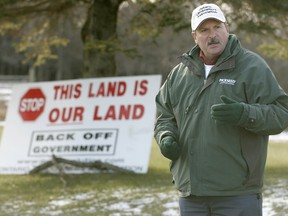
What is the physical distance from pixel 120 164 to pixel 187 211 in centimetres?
717

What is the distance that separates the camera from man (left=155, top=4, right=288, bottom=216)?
337 cm

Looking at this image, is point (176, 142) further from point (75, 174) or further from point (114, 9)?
point (114, 9)

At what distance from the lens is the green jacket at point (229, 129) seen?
133 inches

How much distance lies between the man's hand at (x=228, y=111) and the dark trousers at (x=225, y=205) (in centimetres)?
44

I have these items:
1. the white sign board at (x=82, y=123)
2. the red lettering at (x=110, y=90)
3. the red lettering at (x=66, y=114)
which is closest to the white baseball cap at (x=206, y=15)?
the white sign board at (x=82, y=123)

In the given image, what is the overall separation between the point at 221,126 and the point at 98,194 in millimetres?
5862

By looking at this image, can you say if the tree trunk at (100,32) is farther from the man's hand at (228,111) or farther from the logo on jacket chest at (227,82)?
the man's hand at (228,111)

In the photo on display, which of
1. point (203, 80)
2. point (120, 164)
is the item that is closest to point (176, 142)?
point (203, 80)

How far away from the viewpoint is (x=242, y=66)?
3.45 metres

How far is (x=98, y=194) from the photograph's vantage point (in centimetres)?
905

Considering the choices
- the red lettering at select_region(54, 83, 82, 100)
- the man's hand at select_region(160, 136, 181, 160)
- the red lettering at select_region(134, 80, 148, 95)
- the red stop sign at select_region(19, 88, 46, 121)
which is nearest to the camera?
the man's hand at select_region(160, 136, 181, 160)

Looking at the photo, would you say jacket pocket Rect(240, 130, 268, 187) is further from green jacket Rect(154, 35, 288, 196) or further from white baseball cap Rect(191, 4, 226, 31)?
white baseball cap Rect(191, 4, 226, 31)

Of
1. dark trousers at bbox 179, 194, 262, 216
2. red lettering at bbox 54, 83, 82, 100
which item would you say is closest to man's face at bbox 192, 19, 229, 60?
dark trousers at bbox 179, 194, 262, 216

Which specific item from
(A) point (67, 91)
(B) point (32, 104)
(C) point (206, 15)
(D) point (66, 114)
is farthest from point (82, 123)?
(C) point (206, 15)
